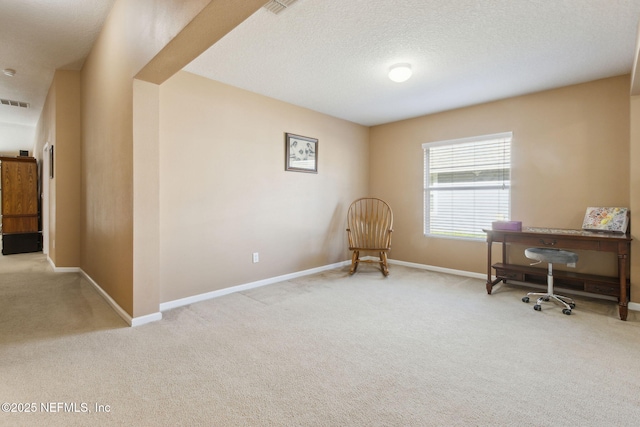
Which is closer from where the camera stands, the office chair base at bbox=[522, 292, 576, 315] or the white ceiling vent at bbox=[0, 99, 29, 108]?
the office chair base at bbox=[522, 292, 576, 315]

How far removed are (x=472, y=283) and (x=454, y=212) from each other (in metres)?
1.05

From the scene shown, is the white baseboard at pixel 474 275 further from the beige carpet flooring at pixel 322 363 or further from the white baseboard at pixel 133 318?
the white baseboard at pixel 133 318

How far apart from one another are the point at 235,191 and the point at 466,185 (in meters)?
3.15

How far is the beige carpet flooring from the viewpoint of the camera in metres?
1.47

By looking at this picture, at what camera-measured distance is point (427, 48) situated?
101 inches

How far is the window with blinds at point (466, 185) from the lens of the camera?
3867 mm

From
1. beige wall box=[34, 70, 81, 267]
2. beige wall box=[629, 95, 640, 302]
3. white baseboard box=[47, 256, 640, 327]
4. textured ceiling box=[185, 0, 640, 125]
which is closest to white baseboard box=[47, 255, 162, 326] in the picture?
white baseboard box=[47, 256, 640, 327]

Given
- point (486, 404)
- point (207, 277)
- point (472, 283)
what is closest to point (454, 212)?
point (472, 283)

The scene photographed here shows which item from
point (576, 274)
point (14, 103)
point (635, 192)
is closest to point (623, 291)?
point (576, 274)

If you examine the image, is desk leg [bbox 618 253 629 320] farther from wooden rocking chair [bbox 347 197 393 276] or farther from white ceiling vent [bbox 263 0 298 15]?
white ceiling vent [bbox 263 0 298 15]

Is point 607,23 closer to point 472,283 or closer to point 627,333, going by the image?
point 627,333

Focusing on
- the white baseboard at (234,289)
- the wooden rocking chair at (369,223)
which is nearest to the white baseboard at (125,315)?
the white baseboard at (234,289)

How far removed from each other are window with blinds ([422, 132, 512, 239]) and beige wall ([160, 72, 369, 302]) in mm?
1478

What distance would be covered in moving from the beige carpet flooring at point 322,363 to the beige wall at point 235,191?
51cm
